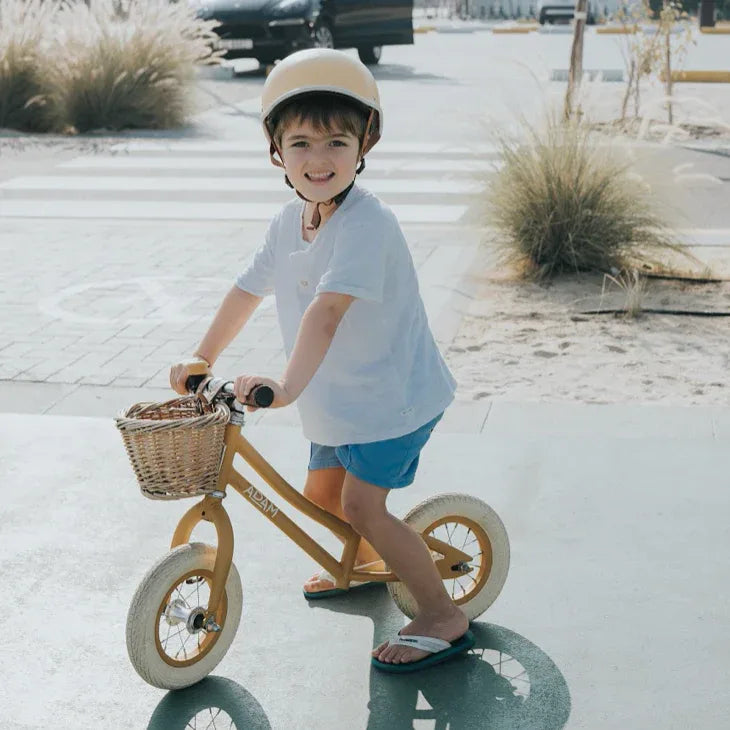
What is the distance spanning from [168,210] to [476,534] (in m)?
6.85

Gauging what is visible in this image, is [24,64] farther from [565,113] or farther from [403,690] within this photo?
[403,690]

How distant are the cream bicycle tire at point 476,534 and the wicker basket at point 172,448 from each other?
729 mm

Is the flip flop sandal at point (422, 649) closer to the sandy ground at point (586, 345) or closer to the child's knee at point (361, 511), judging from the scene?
the child's knee at point (361, 511)

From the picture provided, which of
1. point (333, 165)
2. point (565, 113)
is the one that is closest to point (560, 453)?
point (333, 165)

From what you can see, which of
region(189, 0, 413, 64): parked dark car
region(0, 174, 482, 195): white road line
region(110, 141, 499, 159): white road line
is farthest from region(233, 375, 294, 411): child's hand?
region(189, 0, 413, 64): parked dark car

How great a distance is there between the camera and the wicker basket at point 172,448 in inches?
116

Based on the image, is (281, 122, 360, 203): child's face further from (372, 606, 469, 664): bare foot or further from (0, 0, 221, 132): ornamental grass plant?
(0, 0, 221, 132): ornamental grass plant

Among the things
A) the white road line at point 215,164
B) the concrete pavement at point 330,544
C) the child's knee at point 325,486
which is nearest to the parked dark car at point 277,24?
the white road line at point 215,164

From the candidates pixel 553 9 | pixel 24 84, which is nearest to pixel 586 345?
pixel 24 84

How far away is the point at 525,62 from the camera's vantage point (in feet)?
27.2

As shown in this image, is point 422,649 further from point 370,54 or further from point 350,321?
point 370,54

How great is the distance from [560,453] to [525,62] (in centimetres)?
400

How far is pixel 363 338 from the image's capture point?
3.26m

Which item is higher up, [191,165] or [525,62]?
[525,62]
